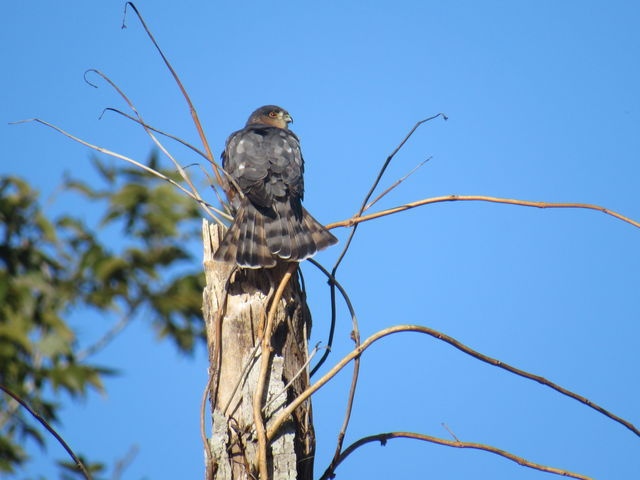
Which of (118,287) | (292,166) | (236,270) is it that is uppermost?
(118,287)

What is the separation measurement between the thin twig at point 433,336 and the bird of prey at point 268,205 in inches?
24.4

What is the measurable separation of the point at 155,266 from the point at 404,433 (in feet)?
26.4

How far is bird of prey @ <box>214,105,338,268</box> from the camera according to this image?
10.9 ft

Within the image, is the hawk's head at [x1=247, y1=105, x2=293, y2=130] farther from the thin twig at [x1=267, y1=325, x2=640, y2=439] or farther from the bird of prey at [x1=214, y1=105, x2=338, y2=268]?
the thin twig at [x1=267, y1=325, x2=640, y2=439]

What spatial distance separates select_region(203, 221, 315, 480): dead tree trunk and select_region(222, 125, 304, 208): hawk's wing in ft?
4.54

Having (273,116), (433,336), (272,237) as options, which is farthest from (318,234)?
(273,116)

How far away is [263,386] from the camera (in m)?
2.82

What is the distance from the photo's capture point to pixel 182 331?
34.1ft

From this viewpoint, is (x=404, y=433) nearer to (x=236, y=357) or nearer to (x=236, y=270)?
(x=236, y=357)

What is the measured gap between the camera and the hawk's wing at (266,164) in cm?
462

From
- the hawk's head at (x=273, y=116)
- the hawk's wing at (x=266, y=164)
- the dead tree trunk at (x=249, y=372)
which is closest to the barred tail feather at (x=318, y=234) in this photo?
the hawk's wing at (x=266, y=164)

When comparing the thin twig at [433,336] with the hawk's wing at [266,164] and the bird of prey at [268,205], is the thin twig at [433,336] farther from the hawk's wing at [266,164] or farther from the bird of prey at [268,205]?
the hawk's wing at [266,164]

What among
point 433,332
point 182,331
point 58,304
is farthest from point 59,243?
point 433,332

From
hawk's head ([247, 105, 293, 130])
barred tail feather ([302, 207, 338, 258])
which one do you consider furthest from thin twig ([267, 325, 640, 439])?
hawk's head ([247, 105, 293, 130])
